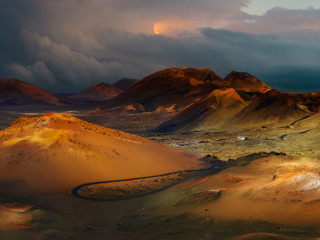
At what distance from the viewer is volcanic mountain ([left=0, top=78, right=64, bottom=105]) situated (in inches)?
5439

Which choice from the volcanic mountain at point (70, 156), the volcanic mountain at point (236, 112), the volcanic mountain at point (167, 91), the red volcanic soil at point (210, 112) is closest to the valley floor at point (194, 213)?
the volcanic mountain at point (70, 156)

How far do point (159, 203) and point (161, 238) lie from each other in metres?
4.54

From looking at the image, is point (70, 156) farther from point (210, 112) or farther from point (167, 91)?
point (167, 91)

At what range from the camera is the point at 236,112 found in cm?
5050

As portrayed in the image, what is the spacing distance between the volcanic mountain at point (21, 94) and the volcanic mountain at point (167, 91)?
5549 centimetres

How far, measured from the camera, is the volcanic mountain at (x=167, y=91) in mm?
86938

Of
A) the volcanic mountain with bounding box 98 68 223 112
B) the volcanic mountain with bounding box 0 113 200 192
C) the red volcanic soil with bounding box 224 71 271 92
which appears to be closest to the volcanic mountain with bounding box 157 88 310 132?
the volcanic mountain with bounding box 0 113 200 192

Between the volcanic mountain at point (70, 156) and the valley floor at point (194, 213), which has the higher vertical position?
the volcanic mountain at point (70, 156)

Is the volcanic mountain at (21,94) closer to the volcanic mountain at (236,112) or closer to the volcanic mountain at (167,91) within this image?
the volcanic mountain at (167,91)

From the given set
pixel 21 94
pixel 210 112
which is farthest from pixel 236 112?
pixel 21 94

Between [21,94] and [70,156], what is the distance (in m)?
139

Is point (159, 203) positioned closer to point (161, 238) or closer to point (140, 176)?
point (161, 238)

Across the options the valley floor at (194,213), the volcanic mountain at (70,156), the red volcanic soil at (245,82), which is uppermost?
the red volcanic soil at (245,82)

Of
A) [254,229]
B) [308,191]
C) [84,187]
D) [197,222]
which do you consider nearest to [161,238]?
[197,222]
